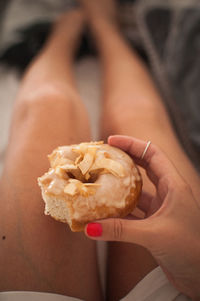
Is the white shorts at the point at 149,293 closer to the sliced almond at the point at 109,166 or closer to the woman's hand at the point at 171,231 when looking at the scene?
the woman's hand at the point at 171,231

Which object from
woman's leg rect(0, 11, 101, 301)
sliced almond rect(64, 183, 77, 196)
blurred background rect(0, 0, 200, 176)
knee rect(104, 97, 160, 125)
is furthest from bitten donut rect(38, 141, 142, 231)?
blurred background rect(0, 0, 200, 176)

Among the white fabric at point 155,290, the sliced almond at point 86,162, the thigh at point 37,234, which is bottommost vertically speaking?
the white fabric at point 155,290

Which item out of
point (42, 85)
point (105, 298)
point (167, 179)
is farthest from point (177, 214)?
point (42, 85)

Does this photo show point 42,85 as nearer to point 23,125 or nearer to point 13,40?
point 23,125

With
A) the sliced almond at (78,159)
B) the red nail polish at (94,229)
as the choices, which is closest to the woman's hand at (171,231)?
the red nail polish at (94,229)

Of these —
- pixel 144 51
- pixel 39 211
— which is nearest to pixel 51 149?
pixel 39 211

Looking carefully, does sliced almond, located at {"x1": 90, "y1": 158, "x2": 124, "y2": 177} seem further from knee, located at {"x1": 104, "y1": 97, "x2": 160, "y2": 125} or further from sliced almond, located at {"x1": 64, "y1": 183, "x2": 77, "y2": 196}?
knee, located at {"x1": 104, "y1": 97, "x2": 160, "y2": 125}
